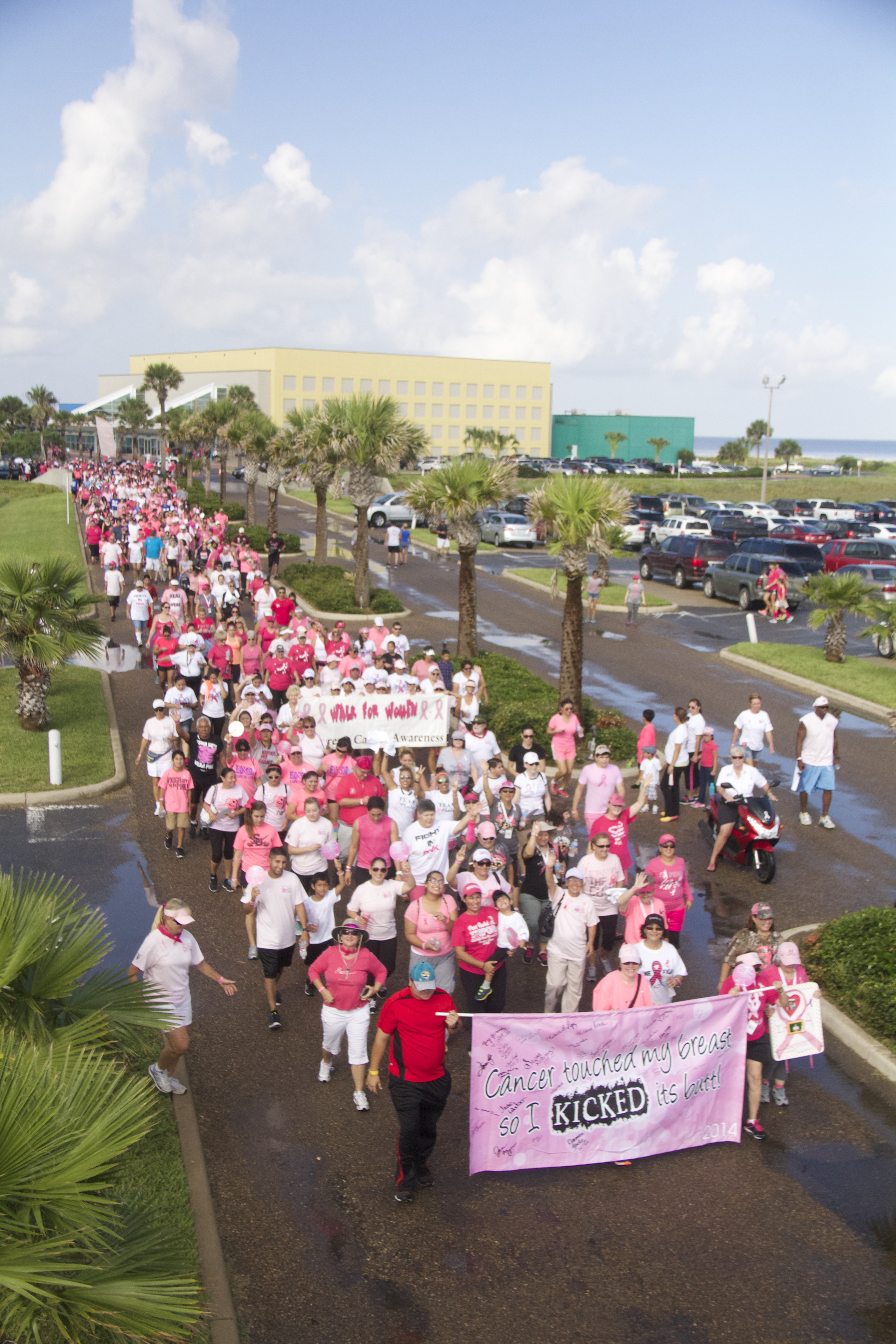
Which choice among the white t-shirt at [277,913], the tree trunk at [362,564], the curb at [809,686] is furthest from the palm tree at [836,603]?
the white t-shirt at [277,913]

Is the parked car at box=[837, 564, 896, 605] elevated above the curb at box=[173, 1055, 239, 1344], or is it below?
above

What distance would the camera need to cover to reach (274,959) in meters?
8.86

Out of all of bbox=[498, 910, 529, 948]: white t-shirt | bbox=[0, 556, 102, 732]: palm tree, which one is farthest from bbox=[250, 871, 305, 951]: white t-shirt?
bbox=[0, 556, 102, 732]: palm tree

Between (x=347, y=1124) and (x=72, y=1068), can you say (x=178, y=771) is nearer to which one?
(x=347, y=1124)

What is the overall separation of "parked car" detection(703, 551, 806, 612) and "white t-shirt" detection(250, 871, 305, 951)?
26.5 metres

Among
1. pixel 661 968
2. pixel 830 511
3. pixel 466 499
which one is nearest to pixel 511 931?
pixel 661 968

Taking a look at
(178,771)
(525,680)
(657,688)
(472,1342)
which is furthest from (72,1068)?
(657,688)

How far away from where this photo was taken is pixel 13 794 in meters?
14.9

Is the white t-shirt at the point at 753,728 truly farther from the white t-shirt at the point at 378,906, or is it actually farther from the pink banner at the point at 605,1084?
the pink banner at the point at 605,1084

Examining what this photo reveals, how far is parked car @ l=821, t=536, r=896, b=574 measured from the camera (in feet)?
122

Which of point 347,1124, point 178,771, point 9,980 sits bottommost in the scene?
point 347,1124

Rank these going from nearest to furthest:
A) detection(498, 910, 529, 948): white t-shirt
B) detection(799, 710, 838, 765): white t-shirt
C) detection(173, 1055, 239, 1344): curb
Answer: detection(173, 1055, 239, 1344): curb → detection(498, 910, 529, 948): white t-shirt → detection(799, 710, 838, 765): white t-shirt

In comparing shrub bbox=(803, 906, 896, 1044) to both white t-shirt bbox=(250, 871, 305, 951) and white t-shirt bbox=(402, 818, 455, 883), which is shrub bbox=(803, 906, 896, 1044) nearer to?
white t-shirt bbox=(402, 818, 455, 883)

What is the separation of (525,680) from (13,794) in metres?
9.41
